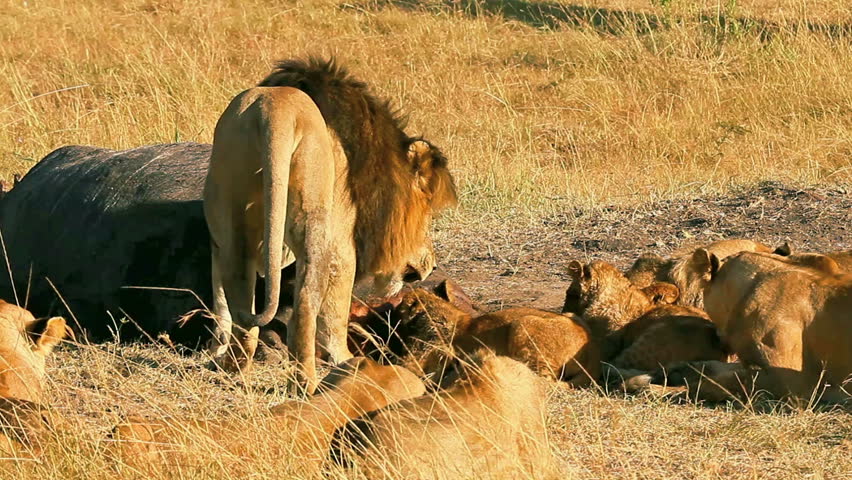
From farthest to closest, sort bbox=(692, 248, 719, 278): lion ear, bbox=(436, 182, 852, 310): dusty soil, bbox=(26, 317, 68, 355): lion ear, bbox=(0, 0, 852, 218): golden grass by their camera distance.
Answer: bbox=(0, 0, 852, 218): golden grass
bbox=(436, 182, 852, 310): dusty soil
bbox=(692, 248, 719, 278): lion ear
bbox=(26, 317, 68, 355): lion ear

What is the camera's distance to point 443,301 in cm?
641

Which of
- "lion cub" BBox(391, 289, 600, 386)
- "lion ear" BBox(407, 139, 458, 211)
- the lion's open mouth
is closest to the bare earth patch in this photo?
"lion cub" BBox(391, 289, 600, 386)

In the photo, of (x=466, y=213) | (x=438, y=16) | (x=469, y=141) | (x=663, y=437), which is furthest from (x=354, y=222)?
(x=438, y=16)

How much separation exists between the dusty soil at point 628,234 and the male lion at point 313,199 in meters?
1.31

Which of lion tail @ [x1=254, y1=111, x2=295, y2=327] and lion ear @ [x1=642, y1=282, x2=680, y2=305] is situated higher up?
lion tail @ [x1=254, y1=111, x2=295, y2=327]

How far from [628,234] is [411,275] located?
7.76ft

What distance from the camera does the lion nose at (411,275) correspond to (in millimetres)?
6648

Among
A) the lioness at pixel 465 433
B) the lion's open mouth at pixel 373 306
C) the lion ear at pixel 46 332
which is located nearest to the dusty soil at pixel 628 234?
the lion's open mouth at pixel 373 306

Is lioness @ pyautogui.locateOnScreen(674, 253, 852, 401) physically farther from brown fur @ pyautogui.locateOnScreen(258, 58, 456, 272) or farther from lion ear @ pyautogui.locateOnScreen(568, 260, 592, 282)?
brown fur @ pyautogui.locateOnScreen(258, 58, 456, 272)

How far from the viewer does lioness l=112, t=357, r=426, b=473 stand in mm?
3942

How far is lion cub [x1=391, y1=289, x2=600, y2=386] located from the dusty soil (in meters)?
1.28

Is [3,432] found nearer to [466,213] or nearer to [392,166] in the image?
[392,166]

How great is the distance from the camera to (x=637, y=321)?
628 centimetres

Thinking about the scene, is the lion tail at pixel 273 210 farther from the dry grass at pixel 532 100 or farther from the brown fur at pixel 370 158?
the brown fur at pixel 370 158
